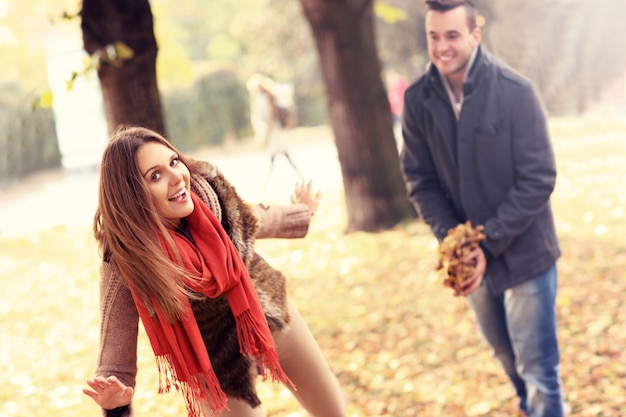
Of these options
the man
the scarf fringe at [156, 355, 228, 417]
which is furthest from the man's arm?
the scarf fringe at [156, 355, 228, 417]

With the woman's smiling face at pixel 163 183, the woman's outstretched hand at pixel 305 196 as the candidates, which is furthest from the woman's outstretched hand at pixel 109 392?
the woman's outstretched hand at pixel 305 196

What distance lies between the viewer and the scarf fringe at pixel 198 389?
2594 millimetres

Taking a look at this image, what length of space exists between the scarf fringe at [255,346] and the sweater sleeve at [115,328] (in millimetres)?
364

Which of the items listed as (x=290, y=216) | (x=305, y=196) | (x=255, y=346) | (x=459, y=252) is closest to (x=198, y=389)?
(x=255, y=346)

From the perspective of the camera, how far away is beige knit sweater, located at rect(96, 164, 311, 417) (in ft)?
8.34

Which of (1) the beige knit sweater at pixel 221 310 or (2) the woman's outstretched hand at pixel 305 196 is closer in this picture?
(1) the beige knit sweater at pixel 221 310

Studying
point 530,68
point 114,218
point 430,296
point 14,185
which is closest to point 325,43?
point 430,296

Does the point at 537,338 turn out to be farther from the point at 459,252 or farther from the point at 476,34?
the point at 476,34

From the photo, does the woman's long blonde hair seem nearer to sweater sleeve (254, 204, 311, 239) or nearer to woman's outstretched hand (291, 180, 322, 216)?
sweater sleeve (254, 204, 311, 239)

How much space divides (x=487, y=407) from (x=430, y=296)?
220 cm

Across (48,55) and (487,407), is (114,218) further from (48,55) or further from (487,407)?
(48,55)

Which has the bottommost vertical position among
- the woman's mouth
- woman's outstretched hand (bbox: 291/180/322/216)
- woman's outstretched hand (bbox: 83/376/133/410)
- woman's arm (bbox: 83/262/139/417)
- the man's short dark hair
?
woman's outstretched hand (bbox: 83/376/133/410)

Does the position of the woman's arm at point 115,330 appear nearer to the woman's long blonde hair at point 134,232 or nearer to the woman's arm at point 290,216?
the woman's long blonde hair at point 134,232

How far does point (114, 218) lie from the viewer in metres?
2.49
